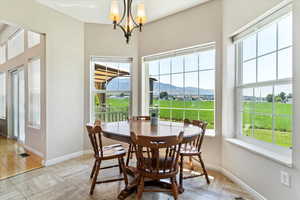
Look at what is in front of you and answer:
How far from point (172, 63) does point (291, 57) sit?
2031 millimetres

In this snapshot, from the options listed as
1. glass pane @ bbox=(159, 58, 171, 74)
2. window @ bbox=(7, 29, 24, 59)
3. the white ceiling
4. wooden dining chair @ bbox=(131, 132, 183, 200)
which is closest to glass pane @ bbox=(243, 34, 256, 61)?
the white ceiling

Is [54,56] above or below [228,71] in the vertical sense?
above

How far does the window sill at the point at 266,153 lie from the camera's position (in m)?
1.71

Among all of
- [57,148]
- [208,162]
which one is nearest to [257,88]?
[208,162]

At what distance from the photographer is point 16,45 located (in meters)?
4.45

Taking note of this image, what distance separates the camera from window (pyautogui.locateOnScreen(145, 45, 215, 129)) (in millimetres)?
3062

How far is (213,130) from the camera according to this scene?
9.96 feet

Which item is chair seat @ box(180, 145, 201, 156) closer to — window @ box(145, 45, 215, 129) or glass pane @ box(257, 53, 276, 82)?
window @ box(145, 45, 215, 129)

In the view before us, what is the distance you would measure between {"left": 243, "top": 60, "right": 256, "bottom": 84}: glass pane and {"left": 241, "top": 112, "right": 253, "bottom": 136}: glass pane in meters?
0.47

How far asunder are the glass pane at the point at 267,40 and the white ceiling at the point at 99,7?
1216 mm

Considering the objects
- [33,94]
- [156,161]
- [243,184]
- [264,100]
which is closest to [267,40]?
[264,100]

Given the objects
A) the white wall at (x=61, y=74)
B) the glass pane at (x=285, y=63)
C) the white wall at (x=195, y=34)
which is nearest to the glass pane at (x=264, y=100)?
the glass pane at (x=285, y=63)

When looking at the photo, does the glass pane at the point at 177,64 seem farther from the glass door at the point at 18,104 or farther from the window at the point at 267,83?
the glass door at the point at 18,104

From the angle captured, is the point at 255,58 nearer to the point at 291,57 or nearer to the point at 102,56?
the point at 291,57
